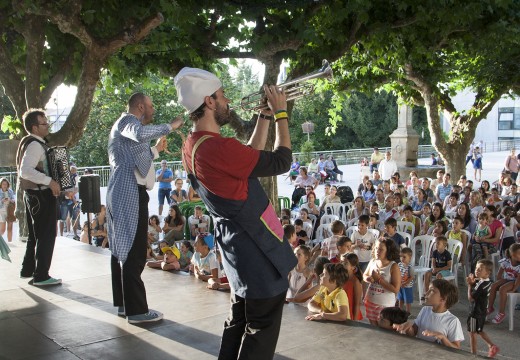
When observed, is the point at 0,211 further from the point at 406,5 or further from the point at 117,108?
the point at 117,108

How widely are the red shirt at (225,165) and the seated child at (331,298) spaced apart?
72.6 inches

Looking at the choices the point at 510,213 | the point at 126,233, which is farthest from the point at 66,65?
the point at 510,213

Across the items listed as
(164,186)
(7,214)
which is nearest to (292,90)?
(7,214)

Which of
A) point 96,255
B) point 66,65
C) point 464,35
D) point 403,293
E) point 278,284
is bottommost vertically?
point 403,293

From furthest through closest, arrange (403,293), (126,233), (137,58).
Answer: (137,58) < (403,293) < (126,233)

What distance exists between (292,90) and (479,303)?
3.48 metres

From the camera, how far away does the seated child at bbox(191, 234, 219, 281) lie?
5637 mm

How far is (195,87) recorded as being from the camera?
2.63 meters

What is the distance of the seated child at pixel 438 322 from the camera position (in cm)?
417

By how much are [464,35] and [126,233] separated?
8.83m

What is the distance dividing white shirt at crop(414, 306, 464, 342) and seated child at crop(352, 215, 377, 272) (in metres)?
2.79

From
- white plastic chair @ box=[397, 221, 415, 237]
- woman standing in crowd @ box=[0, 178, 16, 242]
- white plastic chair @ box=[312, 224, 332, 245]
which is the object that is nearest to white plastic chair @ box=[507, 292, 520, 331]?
white plastic chair @ box=[397, 221, 415, 237]

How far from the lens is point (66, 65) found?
8906mm

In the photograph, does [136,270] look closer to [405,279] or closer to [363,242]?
[405,279]
